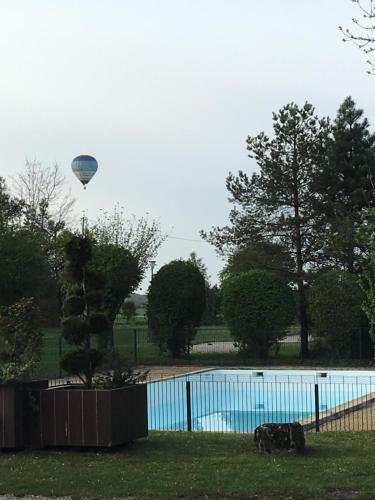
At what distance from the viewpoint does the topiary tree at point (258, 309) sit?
30.9 metres

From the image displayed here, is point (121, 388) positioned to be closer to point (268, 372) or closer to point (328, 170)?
point (268, 372)

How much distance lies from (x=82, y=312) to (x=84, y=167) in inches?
493

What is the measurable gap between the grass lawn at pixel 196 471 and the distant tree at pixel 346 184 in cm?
2067

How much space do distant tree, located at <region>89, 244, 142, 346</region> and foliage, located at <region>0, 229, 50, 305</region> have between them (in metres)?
2.56

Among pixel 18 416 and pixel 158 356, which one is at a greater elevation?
pixel 18 416

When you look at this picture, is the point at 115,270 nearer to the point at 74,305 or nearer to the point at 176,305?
the point at 176,305

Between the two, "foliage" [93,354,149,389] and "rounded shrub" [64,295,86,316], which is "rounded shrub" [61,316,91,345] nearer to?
"rounded shrub" [64,295,86,316]

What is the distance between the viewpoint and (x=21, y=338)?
40.5 feet

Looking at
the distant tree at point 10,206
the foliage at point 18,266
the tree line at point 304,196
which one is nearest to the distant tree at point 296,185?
the tree line at point 304,196

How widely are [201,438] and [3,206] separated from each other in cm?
3693

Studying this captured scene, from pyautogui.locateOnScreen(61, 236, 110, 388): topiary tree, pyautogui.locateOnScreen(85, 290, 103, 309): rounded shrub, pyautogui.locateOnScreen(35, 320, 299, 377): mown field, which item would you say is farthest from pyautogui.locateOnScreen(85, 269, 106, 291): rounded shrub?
pyautogui.locateOnScreen(35, 320, 299, 377): mown field

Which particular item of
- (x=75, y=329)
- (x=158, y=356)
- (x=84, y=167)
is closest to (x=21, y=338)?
(x=75, y=329)

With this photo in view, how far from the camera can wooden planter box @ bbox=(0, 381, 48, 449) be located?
1128 centimetres

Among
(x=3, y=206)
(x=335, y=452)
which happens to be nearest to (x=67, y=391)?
(x=335, y=452)
